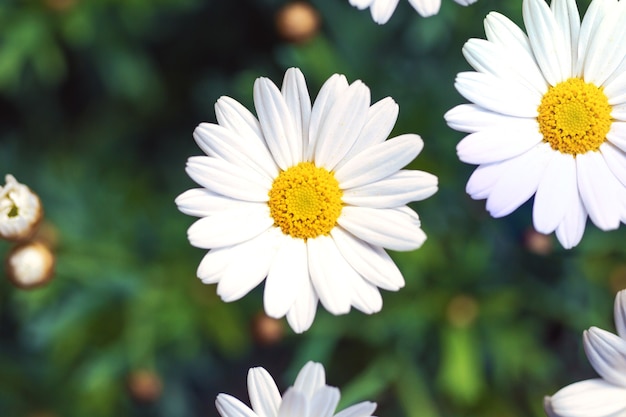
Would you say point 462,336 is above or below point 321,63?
below

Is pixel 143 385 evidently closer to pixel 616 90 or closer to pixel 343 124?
pixel 343 124

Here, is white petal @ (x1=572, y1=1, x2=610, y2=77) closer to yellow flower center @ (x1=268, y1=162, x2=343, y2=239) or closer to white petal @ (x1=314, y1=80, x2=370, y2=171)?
white petal @ (x1=314, y1=80, x2=370, y2=171)

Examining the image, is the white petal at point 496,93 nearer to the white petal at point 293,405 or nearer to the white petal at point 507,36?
the white petal at point 507,36

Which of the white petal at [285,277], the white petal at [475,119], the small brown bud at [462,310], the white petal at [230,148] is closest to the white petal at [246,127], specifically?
the white petal at [230,148]

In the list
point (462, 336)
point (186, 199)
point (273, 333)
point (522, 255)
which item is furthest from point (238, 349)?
point (186, 199)

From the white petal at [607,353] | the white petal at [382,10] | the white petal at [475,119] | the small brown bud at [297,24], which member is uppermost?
the small brown bud at [297,24]

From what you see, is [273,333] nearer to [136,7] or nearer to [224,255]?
[224,255]
